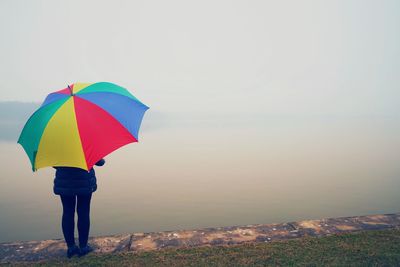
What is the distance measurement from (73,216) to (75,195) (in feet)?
1.14

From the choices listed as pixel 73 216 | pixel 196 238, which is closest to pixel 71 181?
pixel 73 216

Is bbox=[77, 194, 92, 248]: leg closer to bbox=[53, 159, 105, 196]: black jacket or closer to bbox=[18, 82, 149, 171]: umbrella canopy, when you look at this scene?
bbox=[53, 159, 105, 196]: black jacket

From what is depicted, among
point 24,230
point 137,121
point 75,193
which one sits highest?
point 137,121

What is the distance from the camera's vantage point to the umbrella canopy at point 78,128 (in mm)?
3279

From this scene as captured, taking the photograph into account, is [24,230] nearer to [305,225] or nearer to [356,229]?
[305,225]

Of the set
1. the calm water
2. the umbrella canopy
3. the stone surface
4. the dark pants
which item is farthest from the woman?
the calm water

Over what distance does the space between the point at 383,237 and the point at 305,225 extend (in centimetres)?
99

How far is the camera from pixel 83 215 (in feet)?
13.3

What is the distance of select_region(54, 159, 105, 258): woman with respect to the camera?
3.77m

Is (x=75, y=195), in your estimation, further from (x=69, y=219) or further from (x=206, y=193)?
(x=206, y=193)

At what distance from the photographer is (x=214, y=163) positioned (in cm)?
1413

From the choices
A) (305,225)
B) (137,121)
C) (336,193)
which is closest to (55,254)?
(137,121)

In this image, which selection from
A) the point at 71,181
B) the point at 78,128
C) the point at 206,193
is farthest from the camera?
the point at 206,193

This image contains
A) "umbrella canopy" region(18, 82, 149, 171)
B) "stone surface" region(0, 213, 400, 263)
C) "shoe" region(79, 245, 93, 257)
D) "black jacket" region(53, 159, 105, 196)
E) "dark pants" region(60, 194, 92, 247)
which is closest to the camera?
"umbrella canopy" region(18, 82, 149, 171)
